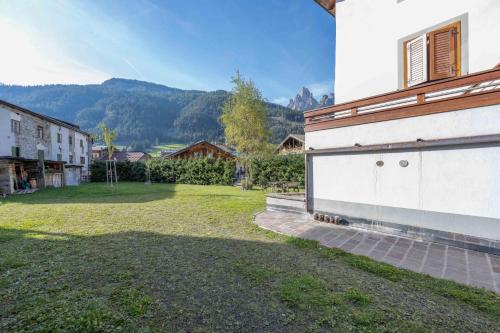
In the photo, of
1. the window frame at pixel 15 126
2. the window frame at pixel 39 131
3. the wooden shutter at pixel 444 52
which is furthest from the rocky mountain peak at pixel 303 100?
the wooden shutter at pixel 444 52

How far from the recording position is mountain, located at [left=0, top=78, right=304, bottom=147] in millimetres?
94375

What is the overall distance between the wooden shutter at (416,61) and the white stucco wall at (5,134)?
24.8m

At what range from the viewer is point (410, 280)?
136 inches

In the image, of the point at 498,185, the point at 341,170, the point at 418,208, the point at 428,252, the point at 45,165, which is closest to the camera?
the point at 498,185

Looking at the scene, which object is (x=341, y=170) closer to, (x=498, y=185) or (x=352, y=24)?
(x=498, y=185)

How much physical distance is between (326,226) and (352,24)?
281 inches

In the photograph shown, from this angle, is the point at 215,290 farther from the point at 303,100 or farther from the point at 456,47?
the point at 303,100

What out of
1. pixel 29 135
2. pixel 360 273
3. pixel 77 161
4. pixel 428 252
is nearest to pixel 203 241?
pixel 360 273

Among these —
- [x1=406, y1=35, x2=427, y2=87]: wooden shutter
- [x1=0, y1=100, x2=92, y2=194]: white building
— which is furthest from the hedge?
[x1=406, y1=35, x2=427, y2=87]: wooden shutter

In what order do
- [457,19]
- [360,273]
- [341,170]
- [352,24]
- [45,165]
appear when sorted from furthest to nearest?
[45,165]
[352,24]
[341,170]
[457,19]
[360,273]

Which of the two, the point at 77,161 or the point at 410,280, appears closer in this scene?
the point at 410,280

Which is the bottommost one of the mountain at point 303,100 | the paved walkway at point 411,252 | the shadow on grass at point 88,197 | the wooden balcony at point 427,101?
the shadow on grass at point 88,197

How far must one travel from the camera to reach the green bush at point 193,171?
2144cm

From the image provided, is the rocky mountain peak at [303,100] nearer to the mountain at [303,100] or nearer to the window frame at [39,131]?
the mountain at [303,100]
